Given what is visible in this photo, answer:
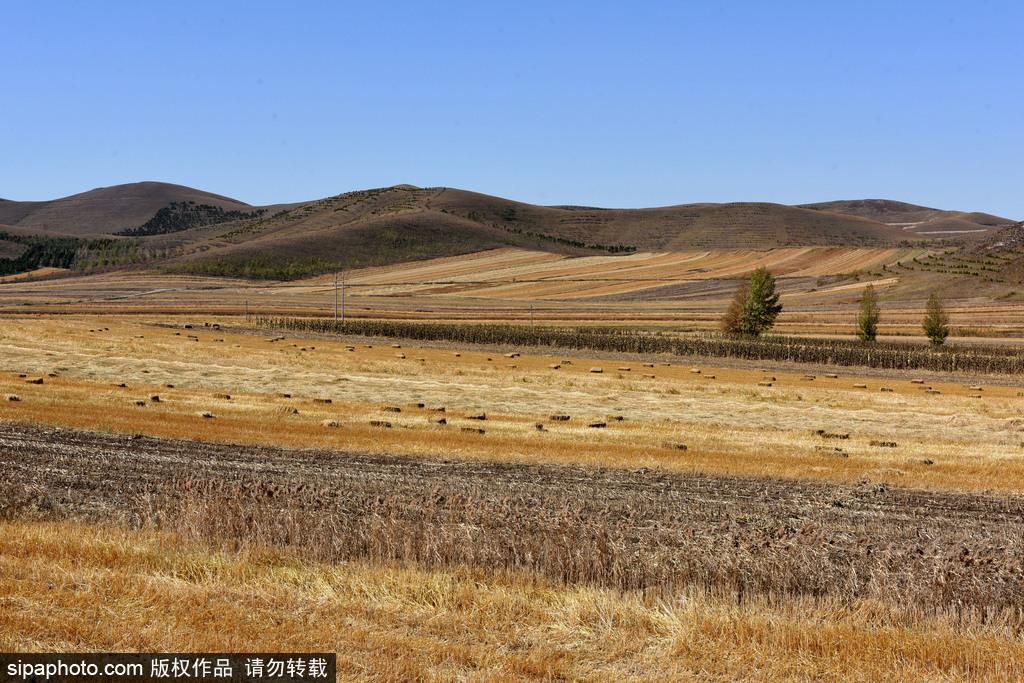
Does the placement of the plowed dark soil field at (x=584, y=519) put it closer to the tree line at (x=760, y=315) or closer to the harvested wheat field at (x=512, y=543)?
the harvested wheat field at (x=512, y=543)

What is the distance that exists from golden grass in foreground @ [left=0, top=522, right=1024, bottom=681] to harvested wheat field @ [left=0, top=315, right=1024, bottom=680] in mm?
35

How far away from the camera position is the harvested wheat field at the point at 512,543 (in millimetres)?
8398

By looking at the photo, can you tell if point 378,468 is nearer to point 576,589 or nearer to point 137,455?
point 137,455

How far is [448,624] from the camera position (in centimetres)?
898

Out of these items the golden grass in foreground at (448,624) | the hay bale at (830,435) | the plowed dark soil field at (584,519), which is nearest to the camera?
the golden grass in foreground at (448,624)

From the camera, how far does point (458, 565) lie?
1122 cm

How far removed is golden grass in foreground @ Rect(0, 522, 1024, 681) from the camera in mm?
8016

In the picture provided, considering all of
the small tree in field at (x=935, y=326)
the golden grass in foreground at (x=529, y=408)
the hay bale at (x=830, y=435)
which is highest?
the small tree in field at (x=935, y=326)

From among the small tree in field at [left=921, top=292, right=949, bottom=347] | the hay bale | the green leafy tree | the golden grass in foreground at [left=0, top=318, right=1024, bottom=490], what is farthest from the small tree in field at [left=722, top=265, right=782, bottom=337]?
the hay bale

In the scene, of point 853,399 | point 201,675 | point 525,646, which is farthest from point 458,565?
point 853,399

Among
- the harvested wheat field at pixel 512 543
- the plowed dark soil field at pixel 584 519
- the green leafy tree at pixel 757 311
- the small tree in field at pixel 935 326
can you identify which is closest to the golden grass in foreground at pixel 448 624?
the harvested wheat field at pixel 512 543

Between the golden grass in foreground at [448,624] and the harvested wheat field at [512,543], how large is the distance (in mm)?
35

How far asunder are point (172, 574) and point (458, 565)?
3.62 m

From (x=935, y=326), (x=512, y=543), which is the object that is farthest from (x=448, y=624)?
(x=935, y=326)
